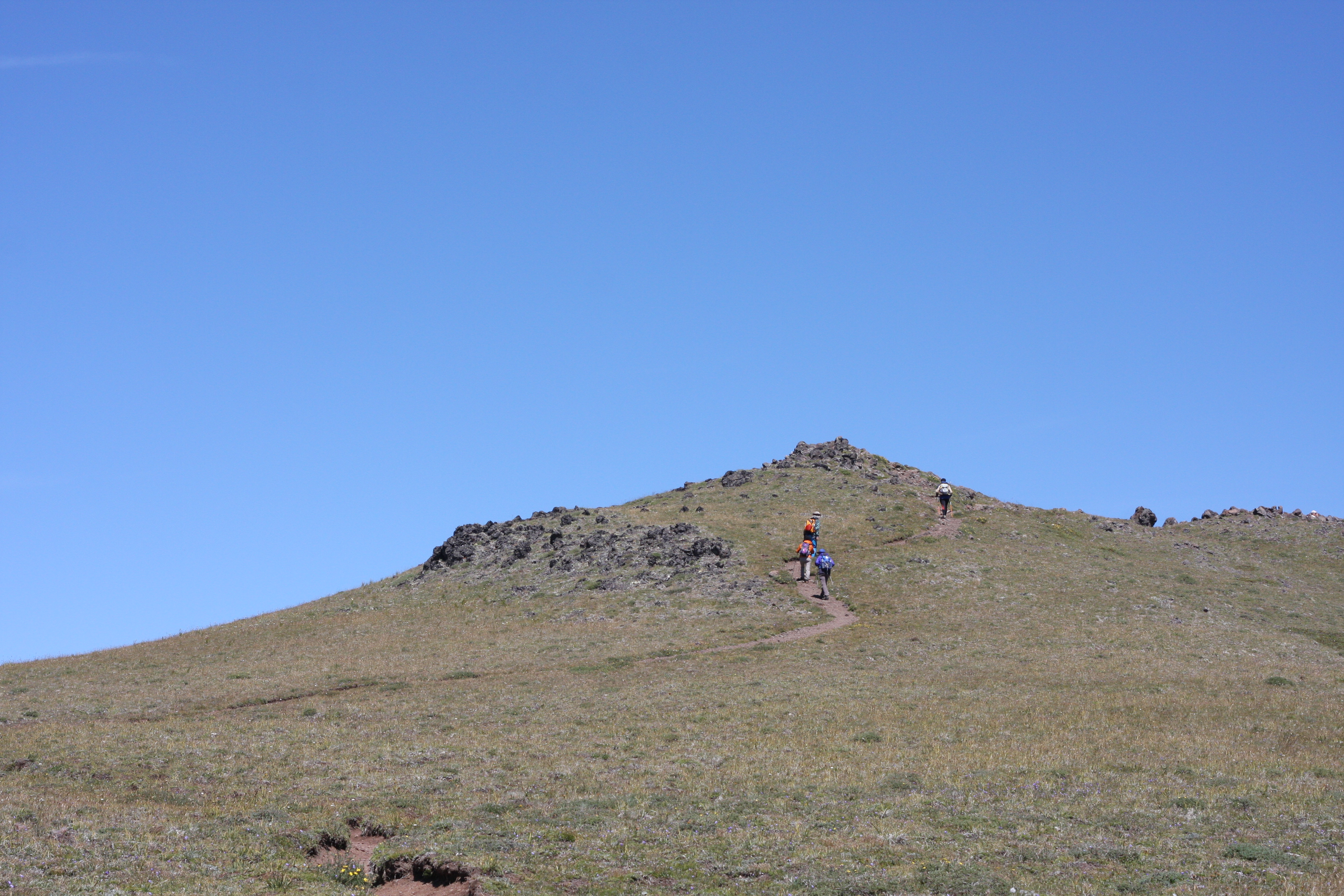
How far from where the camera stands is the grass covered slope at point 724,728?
22.7 m

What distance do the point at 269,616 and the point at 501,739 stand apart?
136 feet

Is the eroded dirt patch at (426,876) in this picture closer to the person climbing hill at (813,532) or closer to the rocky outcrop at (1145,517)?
the person climbing hill at (813,532)

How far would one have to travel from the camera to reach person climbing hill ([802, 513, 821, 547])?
6875cm

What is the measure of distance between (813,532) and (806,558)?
183 cm

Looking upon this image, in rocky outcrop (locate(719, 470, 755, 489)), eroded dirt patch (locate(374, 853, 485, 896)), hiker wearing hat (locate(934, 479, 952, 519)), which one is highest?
rocky outcrop (locate(719, 470, 755, 489))

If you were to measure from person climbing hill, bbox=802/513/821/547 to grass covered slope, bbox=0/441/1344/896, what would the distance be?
170 centimetres

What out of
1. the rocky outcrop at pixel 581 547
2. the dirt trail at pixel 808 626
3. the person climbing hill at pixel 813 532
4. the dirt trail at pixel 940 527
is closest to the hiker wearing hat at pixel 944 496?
the dirt trail at pixel 940 527

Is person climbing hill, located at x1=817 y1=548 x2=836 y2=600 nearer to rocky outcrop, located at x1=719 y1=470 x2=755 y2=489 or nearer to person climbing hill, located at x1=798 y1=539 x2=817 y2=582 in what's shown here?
person climbing hill, located at x1=798 y1=539 x2=817 y2=582

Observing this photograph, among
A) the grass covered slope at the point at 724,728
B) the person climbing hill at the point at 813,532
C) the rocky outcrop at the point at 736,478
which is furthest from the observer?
the rocky outcrop at the point at 736,478

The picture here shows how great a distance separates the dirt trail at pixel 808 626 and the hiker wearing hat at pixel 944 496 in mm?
18996

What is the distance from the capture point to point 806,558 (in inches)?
2687

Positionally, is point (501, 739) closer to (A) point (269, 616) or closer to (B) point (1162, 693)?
(B) point (1162, 693)

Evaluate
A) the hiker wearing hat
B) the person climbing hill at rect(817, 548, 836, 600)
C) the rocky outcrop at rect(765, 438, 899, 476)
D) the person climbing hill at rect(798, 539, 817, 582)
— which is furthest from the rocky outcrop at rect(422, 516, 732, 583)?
the rocky outcrop at rect(765, 438, 899, 476)

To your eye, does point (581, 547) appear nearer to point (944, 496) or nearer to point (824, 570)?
point (824, 570)
